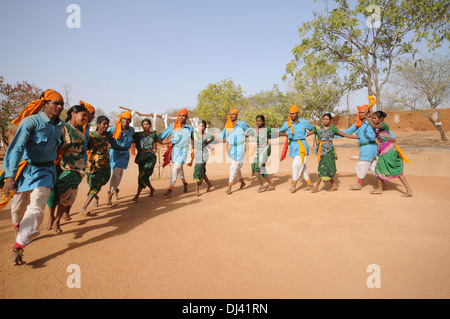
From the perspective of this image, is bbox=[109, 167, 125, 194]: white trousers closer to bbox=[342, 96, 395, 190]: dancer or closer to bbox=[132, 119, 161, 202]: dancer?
bbox=[132, 119, 161, 202]: dancer

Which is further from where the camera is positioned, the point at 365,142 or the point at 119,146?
the point at 365,142

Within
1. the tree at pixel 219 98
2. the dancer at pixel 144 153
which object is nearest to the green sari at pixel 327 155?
the dancer at pixel 144 153

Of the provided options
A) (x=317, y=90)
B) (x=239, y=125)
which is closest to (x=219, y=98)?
(x=317, y=90)

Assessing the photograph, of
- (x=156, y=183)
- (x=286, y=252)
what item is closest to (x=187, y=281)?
(x=286, y=252)

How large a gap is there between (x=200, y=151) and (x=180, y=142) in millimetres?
555

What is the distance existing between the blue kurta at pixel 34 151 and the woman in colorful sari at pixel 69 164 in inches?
23.9

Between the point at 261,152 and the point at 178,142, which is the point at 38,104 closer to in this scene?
the point at 178,142

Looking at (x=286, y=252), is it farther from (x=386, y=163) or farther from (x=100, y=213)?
(x=386, y=163)

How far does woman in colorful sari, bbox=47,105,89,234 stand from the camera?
12.9ft

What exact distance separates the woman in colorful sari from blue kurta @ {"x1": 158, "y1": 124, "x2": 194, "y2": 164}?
2.62m

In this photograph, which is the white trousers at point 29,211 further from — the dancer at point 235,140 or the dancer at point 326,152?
the dancer at point 326,152

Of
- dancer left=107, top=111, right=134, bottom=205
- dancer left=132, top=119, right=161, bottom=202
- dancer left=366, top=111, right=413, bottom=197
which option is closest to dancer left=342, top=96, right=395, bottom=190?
dancer left=366, top=111, right=413, bottom=197

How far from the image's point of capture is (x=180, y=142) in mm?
6621

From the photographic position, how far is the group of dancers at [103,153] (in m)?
3.07
